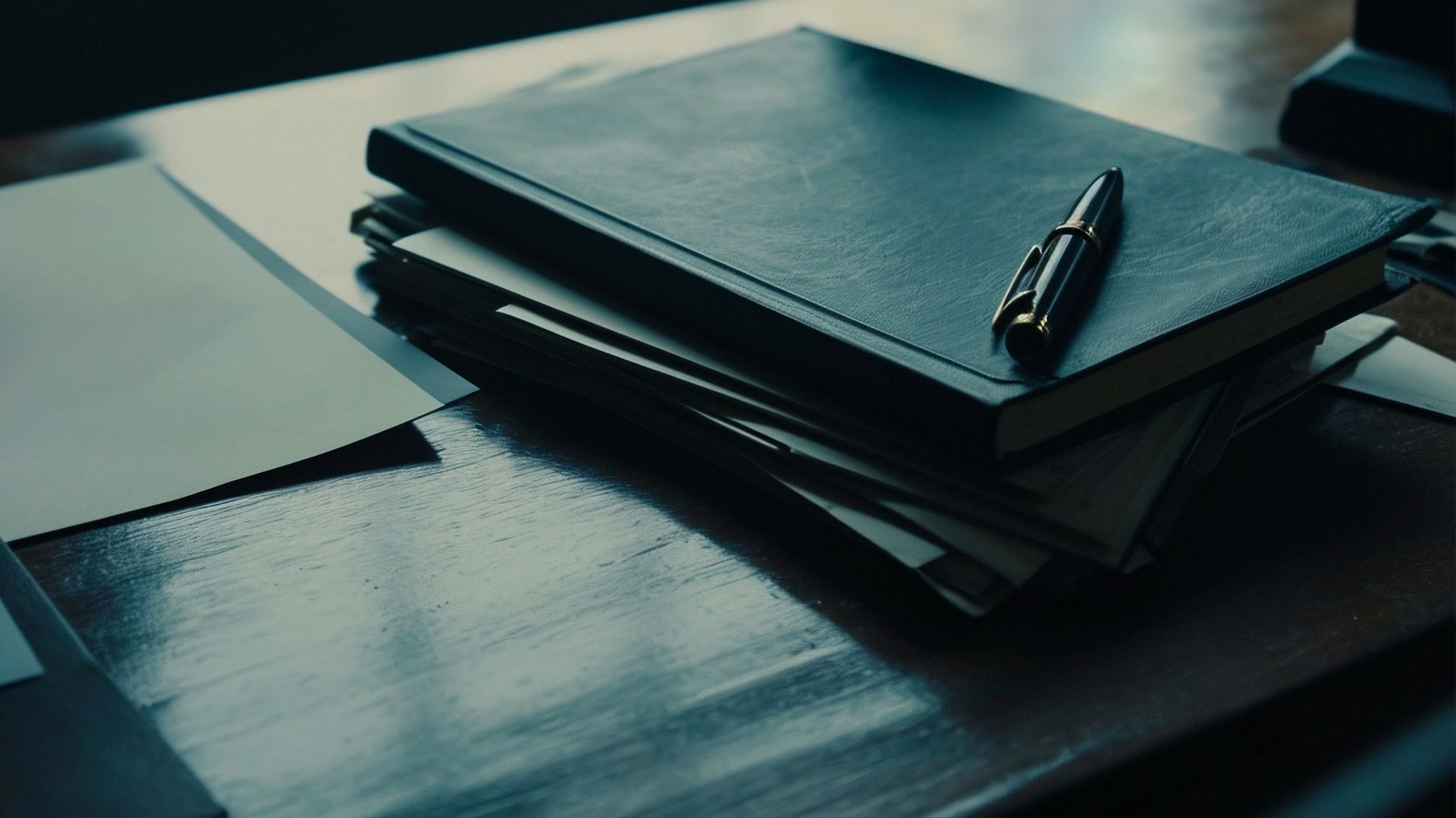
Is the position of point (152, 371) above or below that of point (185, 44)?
above

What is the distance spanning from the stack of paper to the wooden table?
2 cm

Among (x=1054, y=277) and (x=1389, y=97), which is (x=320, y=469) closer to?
(x=1054, y=277)

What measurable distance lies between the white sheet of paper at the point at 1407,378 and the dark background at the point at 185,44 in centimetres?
159

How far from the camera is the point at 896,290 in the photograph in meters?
0.53

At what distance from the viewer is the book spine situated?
462mm

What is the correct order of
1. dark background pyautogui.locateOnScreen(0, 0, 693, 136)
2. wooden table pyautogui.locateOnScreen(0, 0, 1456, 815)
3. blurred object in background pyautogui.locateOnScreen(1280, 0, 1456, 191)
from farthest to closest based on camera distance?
dark background pyautogui.locateOnScreen(0, 0, 693, 136) → blurred object in background pyautogui.locateOnScreen(1280, 0, 1456, 191) → wooden table pyautogui.locateOnScreen(0, 0, 1456, 815)

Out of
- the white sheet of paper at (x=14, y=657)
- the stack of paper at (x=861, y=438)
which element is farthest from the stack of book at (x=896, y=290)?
the white sheet of paper at (x=14, y=657)

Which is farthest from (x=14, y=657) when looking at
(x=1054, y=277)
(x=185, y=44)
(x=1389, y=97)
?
(x=185, y=44)

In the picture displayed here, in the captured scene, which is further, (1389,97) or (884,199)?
(1389,97)

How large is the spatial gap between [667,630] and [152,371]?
32 cm

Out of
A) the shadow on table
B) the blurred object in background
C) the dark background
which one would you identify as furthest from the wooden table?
the dark background

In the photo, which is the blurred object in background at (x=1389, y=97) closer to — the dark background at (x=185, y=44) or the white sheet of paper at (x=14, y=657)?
the white sheet of paper at (x=14, y=657)

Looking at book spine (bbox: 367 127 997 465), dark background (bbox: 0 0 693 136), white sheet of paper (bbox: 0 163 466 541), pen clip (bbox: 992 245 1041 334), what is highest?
pen clip (bbox: 992 245 1041 334)

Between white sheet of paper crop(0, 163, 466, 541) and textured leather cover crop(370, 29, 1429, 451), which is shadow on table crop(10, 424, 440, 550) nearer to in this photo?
white sheet of paper crop(0, 163, 466, 541)
